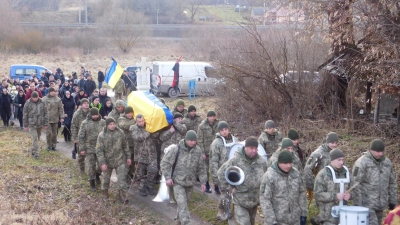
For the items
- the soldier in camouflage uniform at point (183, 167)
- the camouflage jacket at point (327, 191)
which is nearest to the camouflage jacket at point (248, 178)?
the camouflage jacket at point (327, 191)

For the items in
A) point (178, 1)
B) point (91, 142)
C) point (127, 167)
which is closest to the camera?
point (127, 167)

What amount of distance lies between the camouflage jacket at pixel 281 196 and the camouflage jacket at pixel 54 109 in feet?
31.2

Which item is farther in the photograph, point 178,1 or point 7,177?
point 178,1

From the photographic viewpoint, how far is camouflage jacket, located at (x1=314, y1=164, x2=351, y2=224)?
7391 millimetres

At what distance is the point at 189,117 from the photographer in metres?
11.8

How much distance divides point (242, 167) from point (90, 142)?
5059mm

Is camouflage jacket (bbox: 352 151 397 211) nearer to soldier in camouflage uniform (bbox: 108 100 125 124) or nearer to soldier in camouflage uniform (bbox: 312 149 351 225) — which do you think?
soldier in camouflage uniform (bbox: 312 149 351 225)

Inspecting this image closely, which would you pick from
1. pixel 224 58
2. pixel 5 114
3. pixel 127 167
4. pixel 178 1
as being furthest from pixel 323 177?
pixel 178 1

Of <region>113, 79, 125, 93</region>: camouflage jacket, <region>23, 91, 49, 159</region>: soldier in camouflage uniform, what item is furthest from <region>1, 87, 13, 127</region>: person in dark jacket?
<region>23, 91, 49, 159</region>: soldier in camouflage uniform

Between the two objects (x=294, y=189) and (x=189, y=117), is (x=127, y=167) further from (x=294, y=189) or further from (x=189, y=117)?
(x=294, y=189)

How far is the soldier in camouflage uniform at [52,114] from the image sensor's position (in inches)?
588

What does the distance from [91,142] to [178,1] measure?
182ft

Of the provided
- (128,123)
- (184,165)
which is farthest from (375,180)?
(128,123)

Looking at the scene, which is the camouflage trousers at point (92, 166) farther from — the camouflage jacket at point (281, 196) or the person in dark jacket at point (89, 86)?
the person in dark jacket at point (89, 86)
